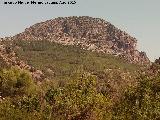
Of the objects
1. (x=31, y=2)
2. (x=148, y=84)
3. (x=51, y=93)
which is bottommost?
(x=51, y=93)

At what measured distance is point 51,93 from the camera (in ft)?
467

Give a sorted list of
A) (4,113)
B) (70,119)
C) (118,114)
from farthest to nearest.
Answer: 1. (4,113)
2. (70,119)
3. (118,114)

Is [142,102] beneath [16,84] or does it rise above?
above

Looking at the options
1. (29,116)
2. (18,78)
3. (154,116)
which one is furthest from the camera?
(18,78)

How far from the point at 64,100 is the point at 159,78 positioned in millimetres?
15791

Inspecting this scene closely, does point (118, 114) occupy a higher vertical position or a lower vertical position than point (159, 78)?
lower

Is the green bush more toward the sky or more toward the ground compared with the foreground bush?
more toward the ground

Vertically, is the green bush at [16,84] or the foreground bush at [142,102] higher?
the foreground bush at [142,102]

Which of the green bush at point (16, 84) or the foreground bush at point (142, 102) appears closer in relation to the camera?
the foreground bush at point (142, 102)

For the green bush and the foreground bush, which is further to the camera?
the green bush

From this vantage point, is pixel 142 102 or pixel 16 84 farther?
pixel 16 84

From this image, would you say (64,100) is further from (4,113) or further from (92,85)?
(4,113)

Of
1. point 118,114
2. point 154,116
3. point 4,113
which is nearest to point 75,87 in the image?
point 118,114

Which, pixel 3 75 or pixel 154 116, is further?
pixel 3 75
